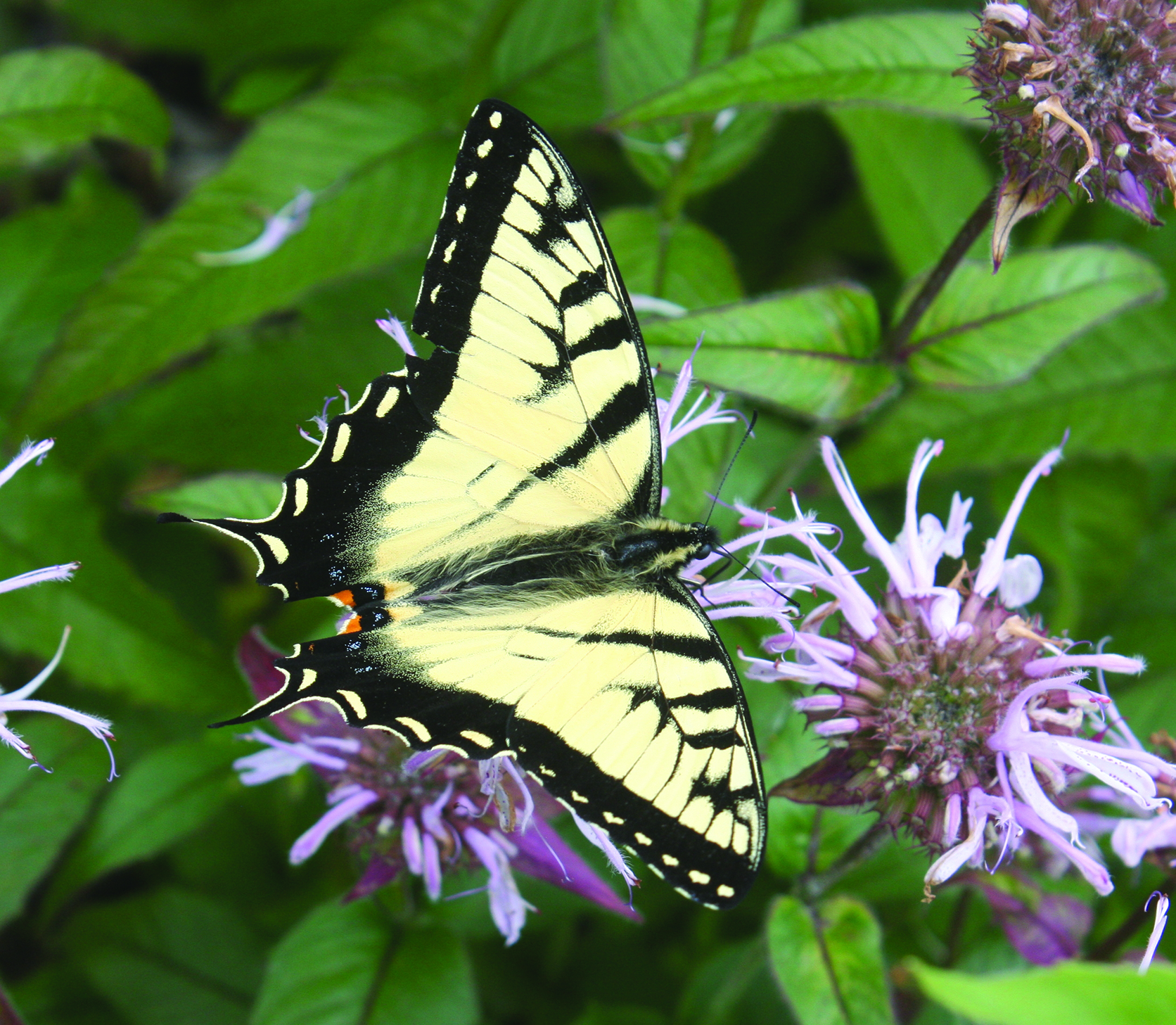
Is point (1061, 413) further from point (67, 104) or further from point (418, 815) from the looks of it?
point (67, 104)

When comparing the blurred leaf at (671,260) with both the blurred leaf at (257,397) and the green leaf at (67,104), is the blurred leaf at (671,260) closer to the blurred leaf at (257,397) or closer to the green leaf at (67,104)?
the blurred leaf at (257,397)

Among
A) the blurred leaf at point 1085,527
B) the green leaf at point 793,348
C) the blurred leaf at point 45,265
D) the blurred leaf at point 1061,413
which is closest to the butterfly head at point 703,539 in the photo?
the green leaf at point 793,348

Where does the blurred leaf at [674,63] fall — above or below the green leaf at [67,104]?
above

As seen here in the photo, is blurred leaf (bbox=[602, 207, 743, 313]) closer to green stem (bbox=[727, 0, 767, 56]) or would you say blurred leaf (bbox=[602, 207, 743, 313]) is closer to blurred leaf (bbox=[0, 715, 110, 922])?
green stem (bbox=[727, 0, 767, 56])

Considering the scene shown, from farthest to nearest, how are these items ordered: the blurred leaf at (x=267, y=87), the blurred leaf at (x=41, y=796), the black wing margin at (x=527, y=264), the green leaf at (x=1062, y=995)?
1. the blurred leaf at (x=267, y=87)
2. the blurred leaf at (x=41, y=796)
3. the black wing margin at (x=527, y=264)
4. the green leaf at (x=1062, y=995)

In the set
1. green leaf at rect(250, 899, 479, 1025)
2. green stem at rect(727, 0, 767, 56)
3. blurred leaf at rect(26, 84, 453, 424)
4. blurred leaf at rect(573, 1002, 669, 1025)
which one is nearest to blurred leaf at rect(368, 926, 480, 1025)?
green leaf at rect(250, 899, 479, 1025)

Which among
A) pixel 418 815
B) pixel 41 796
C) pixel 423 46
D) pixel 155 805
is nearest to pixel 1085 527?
pixel 418 815
